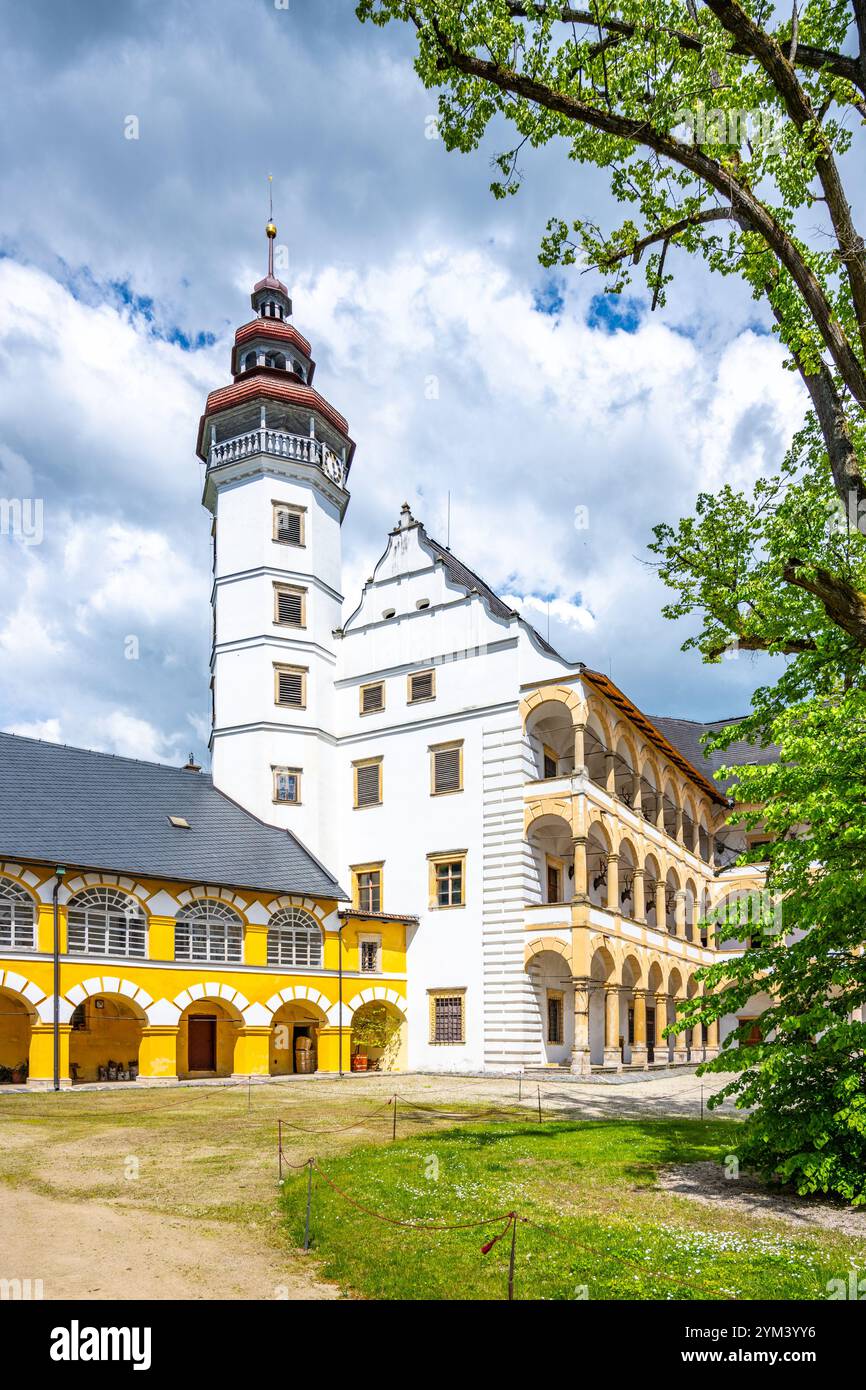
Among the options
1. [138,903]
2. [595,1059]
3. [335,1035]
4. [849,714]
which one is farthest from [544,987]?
[849,714]

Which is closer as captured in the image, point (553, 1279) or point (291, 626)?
point (553, 1279)

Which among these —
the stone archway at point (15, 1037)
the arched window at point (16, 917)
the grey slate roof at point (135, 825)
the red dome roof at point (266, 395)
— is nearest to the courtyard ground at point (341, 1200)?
the arched window at point (16, 917)

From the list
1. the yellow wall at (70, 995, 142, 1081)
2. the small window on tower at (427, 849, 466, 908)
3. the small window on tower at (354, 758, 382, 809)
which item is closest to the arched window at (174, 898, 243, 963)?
the yellow wall at (70, 995, 142, 1081)

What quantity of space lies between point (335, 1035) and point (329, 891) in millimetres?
4571

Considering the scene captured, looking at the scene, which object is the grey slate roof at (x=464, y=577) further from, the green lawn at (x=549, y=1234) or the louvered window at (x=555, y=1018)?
the green lawn at (x=549, y=1234)

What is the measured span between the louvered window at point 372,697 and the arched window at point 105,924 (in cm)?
1272

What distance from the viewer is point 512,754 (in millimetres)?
33969

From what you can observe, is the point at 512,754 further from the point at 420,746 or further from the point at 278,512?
the point at 278,512

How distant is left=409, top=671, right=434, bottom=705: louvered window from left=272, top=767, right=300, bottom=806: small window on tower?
16.6 ft

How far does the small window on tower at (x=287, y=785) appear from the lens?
3691 cm

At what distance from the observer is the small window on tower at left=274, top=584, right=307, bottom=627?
1515 inches

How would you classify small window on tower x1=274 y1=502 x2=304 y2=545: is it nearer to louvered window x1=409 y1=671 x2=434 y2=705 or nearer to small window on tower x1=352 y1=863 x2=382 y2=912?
louvered window x1=409 y1=671 x2=434 y2=705
